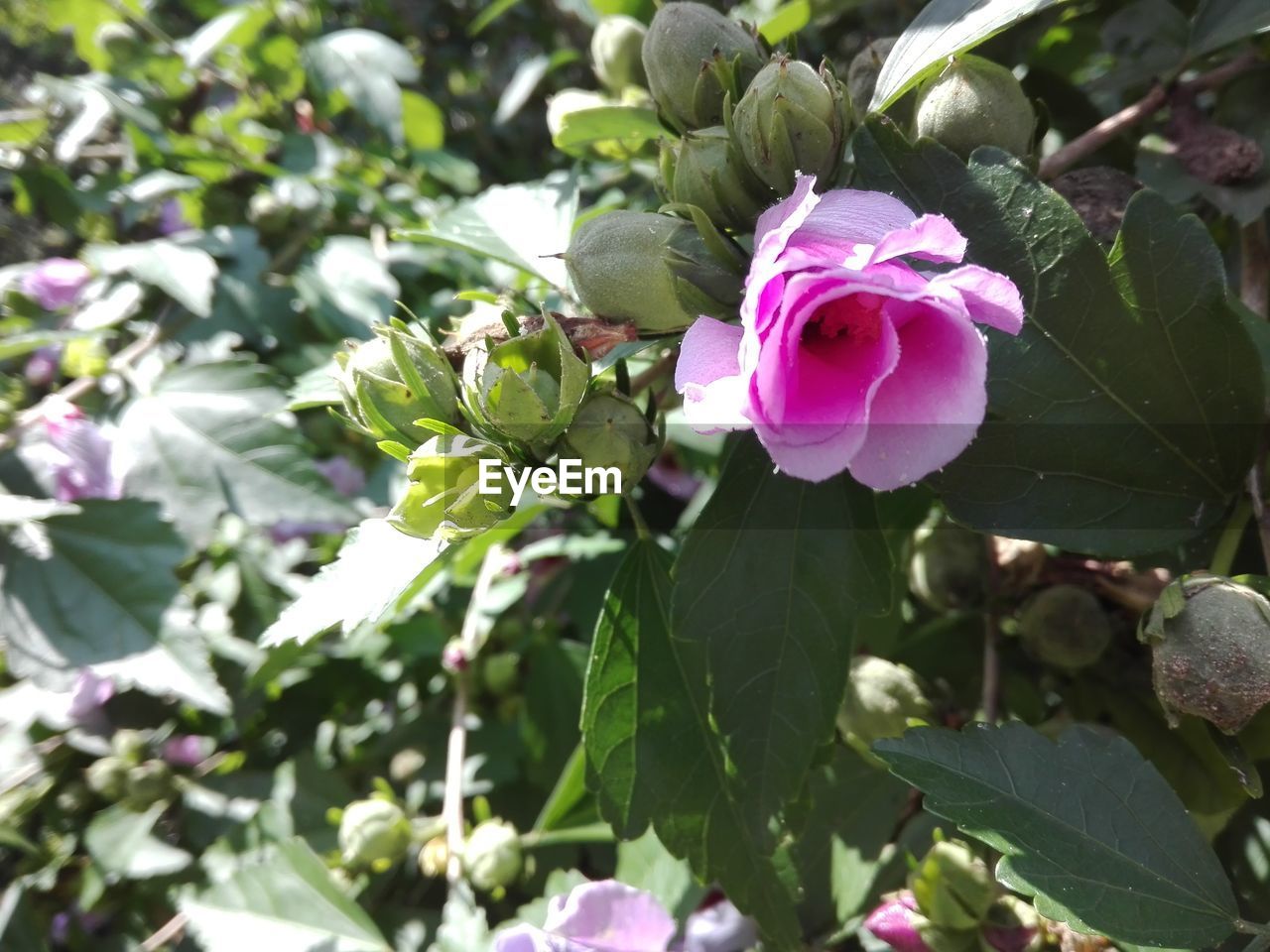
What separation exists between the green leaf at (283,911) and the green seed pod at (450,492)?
816 mm

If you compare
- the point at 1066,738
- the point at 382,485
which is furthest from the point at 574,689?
the point at 1066,738

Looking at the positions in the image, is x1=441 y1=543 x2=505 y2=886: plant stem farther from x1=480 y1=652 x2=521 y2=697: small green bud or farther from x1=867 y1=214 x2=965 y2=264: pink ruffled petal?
x1=867 y1=214 x2=965 y2=264: pink ruffled petal

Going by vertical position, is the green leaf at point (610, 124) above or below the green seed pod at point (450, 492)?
above

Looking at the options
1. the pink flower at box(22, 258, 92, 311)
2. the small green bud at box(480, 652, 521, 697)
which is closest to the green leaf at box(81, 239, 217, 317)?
the pink flower at box(22, 258, 92, 311)

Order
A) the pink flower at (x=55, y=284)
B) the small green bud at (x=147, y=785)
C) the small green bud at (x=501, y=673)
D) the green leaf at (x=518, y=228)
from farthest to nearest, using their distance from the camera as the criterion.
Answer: the pink flower at (x=55, y=284) → the small green bud at (x=147, y=785) → the small green bud at (x=501, y=673) → the green leaf at (x=518, y=228)

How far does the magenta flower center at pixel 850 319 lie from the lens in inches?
24.6

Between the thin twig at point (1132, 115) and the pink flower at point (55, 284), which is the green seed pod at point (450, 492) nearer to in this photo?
the thin twig at point (1132, 115)

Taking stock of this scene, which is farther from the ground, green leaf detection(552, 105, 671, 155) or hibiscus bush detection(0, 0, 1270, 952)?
green leaf detection(552, 105, 671, 155)

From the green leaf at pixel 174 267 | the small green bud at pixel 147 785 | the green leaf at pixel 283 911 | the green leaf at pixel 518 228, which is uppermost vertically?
the green leaf at pixel 518 228

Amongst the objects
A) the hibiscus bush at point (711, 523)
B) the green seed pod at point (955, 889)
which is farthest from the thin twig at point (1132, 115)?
the green seed pod at point (955, 889)

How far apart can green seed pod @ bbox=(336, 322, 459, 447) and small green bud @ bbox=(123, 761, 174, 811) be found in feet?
4.78

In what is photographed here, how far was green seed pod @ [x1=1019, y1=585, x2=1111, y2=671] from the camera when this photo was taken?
0.96 m

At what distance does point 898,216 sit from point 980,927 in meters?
0.68

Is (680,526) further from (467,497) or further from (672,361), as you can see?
(467,497)
